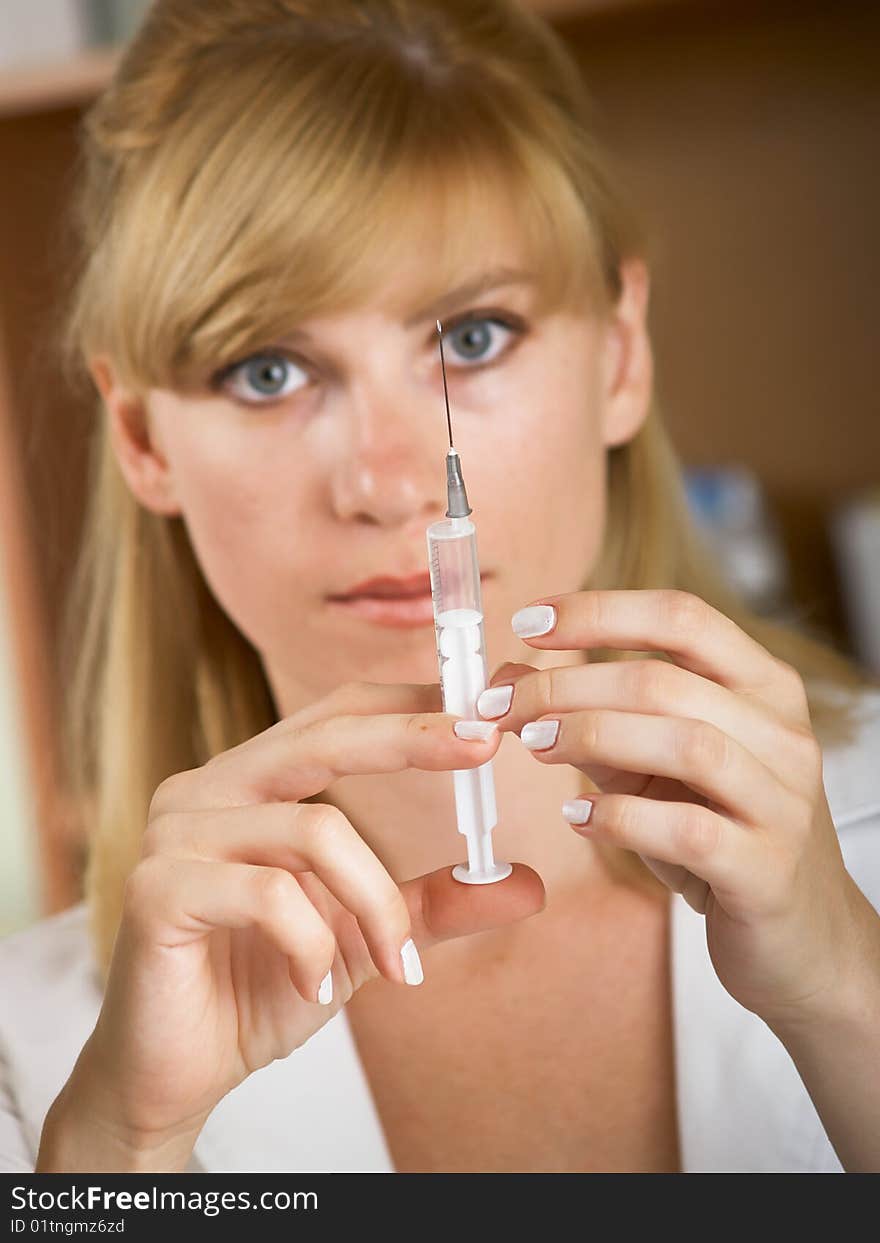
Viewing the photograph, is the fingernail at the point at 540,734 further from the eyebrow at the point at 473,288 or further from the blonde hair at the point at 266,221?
the eyebrow at the point at 473,288

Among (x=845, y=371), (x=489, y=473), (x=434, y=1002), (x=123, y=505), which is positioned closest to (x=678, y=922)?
(x=434, y=1002)

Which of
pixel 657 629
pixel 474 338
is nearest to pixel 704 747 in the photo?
pixel 657 629

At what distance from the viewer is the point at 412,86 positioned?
673mm

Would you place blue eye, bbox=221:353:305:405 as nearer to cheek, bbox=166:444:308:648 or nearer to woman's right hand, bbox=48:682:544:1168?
cheek, bbox=166:444:308:648

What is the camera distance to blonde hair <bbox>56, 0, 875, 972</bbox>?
0.64 metres

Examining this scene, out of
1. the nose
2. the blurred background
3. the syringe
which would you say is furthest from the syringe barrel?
the blurred background

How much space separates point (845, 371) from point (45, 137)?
2.83 ft

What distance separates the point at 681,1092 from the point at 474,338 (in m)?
0.35

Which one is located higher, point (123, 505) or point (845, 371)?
point (123, 505)

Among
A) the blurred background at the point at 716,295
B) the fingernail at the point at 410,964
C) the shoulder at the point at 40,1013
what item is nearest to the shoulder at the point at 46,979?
the shoulder at the point at 40,1013

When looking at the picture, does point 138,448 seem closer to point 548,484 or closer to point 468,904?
point 548,484

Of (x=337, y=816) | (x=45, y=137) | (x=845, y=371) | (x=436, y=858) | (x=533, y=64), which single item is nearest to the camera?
(x=337, y=816)

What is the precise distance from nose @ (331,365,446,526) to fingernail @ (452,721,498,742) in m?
0.16

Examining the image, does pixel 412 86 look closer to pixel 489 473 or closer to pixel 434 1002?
pixel 489 473
